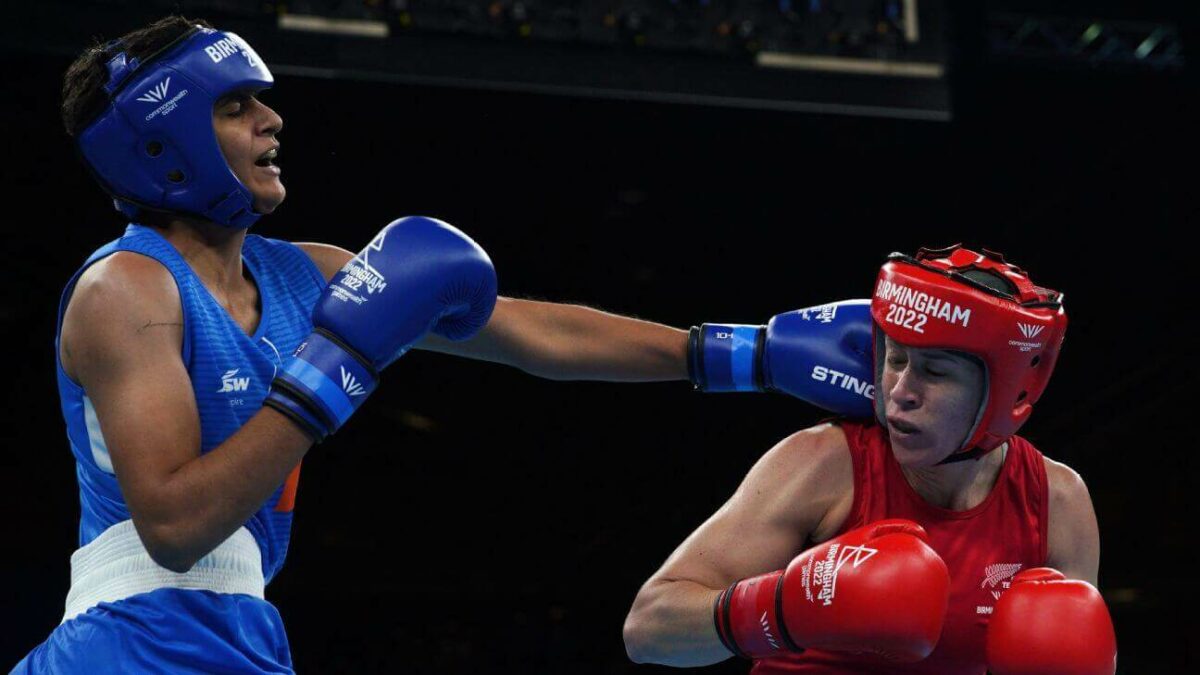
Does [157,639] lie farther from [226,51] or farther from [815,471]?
[815,471]

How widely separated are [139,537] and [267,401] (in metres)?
0.29

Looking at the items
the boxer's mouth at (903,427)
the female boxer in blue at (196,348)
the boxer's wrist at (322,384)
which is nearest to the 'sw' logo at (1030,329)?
the boxer's mouth at (903,427)

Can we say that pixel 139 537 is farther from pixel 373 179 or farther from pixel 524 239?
pixel 524 239

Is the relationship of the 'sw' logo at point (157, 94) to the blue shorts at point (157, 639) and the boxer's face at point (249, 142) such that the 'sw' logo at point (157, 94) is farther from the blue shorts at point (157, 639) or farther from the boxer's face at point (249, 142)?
the blue shorts at point (157, 639)

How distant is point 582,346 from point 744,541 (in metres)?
0.52

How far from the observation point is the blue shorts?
2.06m

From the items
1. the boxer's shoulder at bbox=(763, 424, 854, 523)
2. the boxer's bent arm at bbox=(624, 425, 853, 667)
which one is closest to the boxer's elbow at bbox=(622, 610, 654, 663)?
the boxer's bent arm at bbox=(624, 425, 853, 667)

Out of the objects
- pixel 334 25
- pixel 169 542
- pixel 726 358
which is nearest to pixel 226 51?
pixel 169 542

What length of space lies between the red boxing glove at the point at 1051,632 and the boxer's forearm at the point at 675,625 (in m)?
0.48

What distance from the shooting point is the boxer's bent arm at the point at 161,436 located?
1.95 meters

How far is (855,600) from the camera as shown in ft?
7.55

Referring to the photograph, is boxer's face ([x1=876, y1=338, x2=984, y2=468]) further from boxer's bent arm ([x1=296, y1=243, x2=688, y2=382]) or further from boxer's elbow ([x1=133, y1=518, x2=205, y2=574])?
boxer's elbow ([x1=133, y1=518, x2=205, y2=574])

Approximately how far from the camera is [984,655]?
104 inches

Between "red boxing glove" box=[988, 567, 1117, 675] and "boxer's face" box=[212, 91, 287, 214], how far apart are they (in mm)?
1414
